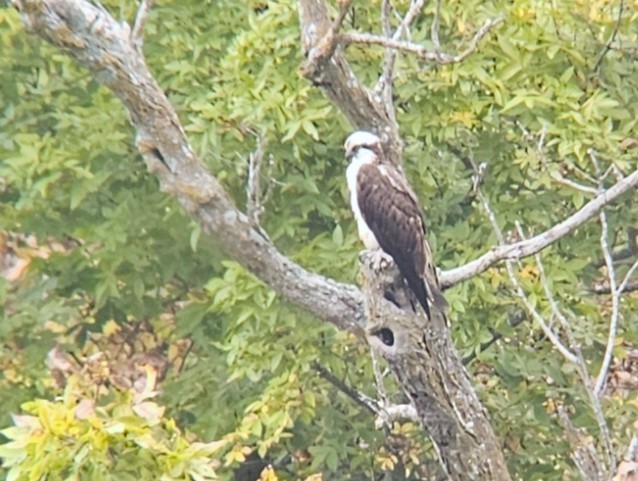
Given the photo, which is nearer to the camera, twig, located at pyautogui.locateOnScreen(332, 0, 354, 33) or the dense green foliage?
twig, located at pyautogui.locateOnScreen(332, 0, 354, 33)

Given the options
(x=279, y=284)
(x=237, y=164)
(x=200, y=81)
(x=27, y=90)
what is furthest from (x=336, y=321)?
(x=27, y=90)

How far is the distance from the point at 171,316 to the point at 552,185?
2.31m

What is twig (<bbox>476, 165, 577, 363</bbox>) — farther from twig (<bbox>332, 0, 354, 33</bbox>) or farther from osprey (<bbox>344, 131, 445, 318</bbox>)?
twig (<bbox>332, 0, 354, 33</bbox>)

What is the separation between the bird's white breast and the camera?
544 cm

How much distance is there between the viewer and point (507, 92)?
20.2 feet

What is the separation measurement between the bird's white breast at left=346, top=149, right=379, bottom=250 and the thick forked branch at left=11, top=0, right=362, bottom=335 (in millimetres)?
620

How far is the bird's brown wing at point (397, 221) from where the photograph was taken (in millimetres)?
4684

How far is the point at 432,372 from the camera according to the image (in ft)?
14.9

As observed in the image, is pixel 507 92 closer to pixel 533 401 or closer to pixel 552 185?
pixel 552 185

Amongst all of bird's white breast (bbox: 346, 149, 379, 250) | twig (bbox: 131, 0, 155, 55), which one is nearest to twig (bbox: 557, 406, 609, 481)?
bird's white breast (bbox: 346, 149, 379, 250)

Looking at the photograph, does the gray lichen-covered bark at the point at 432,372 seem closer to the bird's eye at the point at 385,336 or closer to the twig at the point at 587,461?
the bird's eye at the point at 385,336

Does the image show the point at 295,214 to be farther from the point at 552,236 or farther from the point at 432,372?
the point at 552,236

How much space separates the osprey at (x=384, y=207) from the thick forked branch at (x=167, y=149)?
11.0 inches

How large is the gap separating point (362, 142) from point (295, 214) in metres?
1.43
